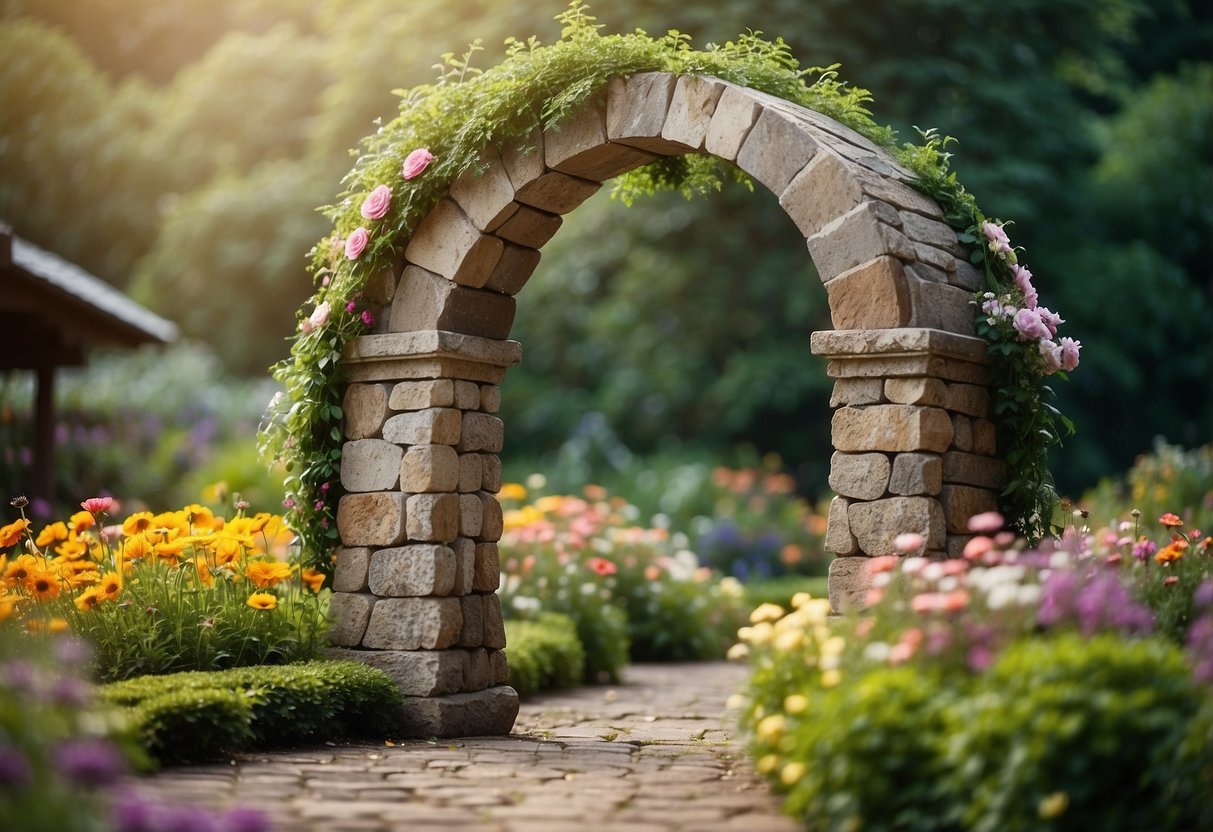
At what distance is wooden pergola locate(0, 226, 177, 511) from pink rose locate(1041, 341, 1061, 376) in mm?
6177

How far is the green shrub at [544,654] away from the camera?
257 inches

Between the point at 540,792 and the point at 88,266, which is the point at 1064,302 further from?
the point at 88,266

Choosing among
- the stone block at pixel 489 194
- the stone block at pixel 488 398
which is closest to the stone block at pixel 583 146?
the stone block at pixel 489 194

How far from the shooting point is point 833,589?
458 cm

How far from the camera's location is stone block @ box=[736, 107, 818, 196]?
4684 millimetres

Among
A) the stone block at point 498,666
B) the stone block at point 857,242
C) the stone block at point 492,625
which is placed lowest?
the stone block at point 498,666

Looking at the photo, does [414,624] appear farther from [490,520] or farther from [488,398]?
[488,398]

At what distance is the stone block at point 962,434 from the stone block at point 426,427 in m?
2.10

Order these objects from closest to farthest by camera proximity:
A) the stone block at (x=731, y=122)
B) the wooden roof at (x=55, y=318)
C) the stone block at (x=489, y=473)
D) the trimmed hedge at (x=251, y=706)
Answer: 1. the trimmed hedge at (x=251, y=706)
2. the stone block at (x=731, y=122)
3. the stone block at (x=489, y=473)
4. the wooden roof at (x=55, y=318)

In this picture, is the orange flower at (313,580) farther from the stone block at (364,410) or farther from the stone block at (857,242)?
the stone block at (857,242)

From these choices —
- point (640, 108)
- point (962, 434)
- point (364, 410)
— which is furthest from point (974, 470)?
point (364, 410)

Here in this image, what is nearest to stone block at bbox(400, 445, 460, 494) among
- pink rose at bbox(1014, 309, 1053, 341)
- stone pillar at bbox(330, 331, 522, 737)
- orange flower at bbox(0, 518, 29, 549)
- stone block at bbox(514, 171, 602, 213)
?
stone pillar at bbox(330, 331, 522, 737)

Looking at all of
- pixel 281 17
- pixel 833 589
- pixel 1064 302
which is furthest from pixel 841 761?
pixel 281 17

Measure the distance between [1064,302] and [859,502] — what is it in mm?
9078
